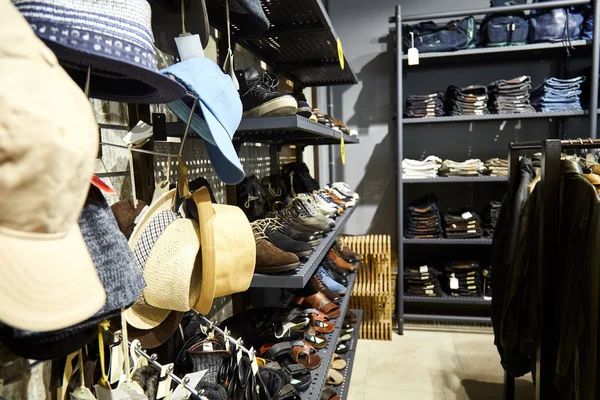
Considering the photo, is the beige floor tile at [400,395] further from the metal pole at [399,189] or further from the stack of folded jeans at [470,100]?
the stack of folded jeans at [470,100]

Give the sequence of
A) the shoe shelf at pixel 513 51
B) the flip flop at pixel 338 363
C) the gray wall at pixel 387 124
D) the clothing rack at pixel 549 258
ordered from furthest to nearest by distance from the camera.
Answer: the gray wall at pixel 387 124 < the shoe shelf at pixel 513 51 < the flip flop at pixel 338 363 < the clothing rack at pixel 549 258

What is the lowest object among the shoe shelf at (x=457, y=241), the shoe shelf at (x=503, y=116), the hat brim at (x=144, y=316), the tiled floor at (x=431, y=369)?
the tiled floor at (x=431, y=369)

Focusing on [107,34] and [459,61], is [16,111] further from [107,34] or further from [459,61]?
[459,61]

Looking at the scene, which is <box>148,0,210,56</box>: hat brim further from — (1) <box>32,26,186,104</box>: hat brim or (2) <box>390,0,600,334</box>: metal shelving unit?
(2) <box>390,0,600,334</box>: metal shelving unit

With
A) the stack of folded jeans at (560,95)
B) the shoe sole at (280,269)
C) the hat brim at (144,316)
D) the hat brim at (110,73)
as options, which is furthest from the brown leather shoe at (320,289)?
the stack of folded jeans at (560,95)

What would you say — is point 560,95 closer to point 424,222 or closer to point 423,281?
point 424,222

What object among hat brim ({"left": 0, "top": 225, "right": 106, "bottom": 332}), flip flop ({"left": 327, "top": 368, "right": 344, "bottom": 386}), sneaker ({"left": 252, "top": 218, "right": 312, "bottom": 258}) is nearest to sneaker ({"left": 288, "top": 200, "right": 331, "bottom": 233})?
sneaker ({"left": 252, "top": 218, "right": 312, "bottom": 258})

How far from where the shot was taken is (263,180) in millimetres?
2150

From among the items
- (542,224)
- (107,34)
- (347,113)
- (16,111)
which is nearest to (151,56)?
(107,34)

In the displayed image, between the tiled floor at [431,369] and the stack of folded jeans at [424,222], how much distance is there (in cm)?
80

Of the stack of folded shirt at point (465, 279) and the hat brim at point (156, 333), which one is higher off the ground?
the hat brim at point (156, 333)

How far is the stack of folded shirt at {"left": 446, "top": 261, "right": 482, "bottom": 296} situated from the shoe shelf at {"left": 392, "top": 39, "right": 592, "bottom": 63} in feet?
5.41

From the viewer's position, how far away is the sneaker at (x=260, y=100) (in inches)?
46.7

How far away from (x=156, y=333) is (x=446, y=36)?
3075 millimetres
